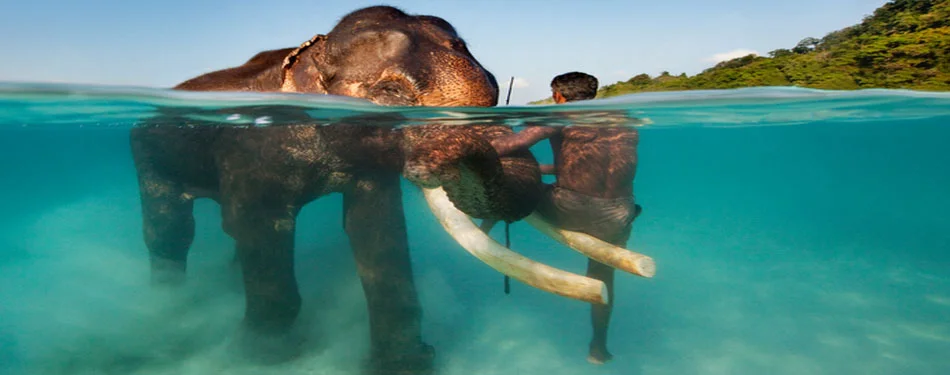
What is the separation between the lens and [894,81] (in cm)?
932

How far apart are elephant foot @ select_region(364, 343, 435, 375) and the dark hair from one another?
3330 mm

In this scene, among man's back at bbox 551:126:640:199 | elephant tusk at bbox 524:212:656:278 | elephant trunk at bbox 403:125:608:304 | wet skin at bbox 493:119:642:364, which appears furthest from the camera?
man's back at bbox 551:126:640:199

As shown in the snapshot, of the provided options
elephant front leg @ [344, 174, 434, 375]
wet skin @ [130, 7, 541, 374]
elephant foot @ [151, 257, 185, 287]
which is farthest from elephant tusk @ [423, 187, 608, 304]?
elephant foot @ [151, 257, 185, 287]

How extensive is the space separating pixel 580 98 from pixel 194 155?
4.61m

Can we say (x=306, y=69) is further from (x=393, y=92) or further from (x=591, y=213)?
(x=591, y=213)

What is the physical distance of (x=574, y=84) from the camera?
23.7ft

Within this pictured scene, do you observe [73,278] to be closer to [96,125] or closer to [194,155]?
[96,125]

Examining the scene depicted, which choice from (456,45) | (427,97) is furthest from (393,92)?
(456,45)

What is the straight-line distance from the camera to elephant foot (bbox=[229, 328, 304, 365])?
20.7 feet

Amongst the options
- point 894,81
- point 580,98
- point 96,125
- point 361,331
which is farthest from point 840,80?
point 96,125

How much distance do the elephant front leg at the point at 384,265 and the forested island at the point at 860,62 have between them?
3.53 meters

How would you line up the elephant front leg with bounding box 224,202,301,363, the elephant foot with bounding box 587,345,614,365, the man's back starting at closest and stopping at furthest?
1. the elephant front leg with bounding box 224,202,301,363
2. the man's back
3. the elephant foot with bounding box 587,345,614,365

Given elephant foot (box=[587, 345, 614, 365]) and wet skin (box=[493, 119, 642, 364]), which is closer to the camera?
wet skin (box=[493, 119, 642, 364])

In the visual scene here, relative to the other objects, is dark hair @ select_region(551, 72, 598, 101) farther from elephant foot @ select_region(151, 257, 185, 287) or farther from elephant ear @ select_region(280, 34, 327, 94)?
elephant foot @ select_region(151, 257, 185, 287)
